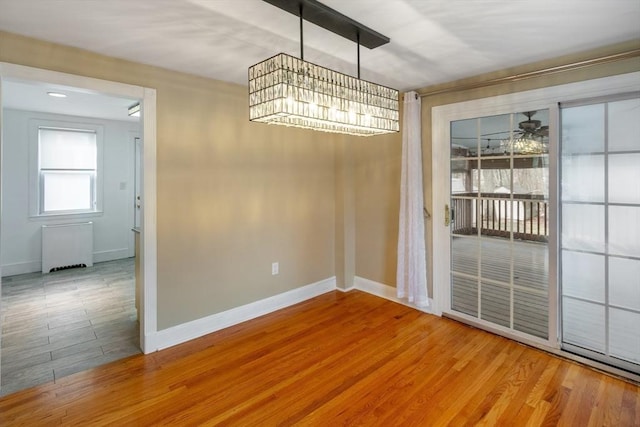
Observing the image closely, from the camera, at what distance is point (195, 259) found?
9.87 ft

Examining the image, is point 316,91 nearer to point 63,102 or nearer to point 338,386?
point 338,386

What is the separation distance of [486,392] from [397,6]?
247 centimetres

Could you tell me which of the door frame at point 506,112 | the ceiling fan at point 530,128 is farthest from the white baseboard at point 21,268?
the ceiling fan at point 530,128

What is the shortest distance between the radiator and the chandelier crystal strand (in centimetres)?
494

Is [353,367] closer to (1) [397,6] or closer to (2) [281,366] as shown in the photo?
(2) [281,366]

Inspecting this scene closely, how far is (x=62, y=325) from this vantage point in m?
3.23

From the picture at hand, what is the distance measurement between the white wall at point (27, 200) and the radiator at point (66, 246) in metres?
0.19

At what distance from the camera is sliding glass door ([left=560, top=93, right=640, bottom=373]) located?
238 centimetres

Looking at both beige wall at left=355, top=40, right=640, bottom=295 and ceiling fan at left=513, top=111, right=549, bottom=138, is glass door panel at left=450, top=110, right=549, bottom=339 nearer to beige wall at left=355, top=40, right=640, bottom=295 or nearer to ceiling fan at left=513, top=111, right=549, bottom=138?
ceiling fan at left=513, top=111, right=549, bottom=138

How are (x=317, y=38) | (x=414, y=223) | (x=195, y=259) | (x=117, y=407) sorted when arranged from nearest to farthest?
1. (x=117, y=407)
2. (x=317, y=38)
3. (x=195, y=259)
4. (x=414, y=223)

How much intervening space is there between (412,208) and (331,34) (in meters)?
1.89

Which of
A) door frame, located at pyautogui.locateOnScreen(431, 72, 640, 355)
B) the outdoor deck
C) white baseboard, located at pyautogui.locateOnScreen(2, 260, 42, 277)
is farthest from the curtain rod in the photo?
white baseboard, located at pyautogui.locateOnScreen(2, 260, 42, 277)

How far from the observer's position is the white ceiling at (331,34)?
1.81 metres

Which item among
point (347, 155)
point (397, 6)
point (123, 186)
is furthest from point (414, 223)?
point (123, 186)
